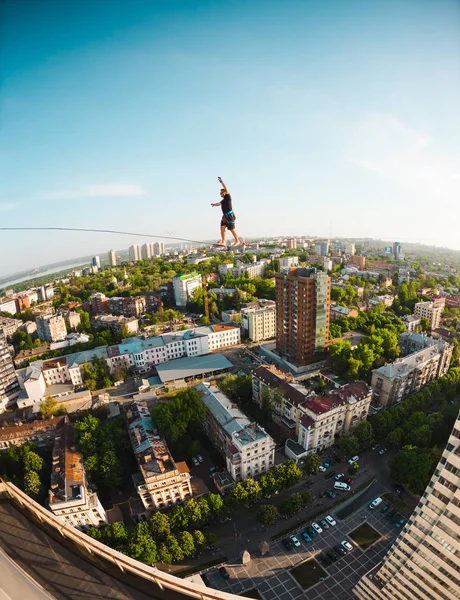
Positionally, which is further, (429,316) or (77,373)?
(429,316)

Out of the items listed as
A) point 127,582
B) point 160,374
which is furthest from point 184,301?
point 127,582

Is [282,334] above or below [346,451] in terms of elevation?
above

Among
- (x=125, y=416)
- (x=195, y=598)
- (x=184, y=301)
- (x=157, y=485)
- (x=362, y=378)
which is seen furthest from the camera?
(x=184, y=301)

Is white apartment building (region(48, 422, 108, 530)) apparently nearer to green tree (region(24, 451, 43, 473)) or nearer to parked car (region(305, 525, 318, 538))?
green tree (region(24, 451, 43, 473))

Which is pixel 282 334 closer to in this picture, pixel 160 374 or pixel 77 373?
pixel 160 374

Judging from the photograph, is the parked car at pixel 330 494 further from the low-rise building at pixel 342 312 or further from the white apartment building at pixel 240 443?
the low-rise building at pixel 342 312

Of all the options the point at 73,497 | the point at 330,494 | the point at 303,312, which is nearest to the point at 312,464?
the point at 330,494
